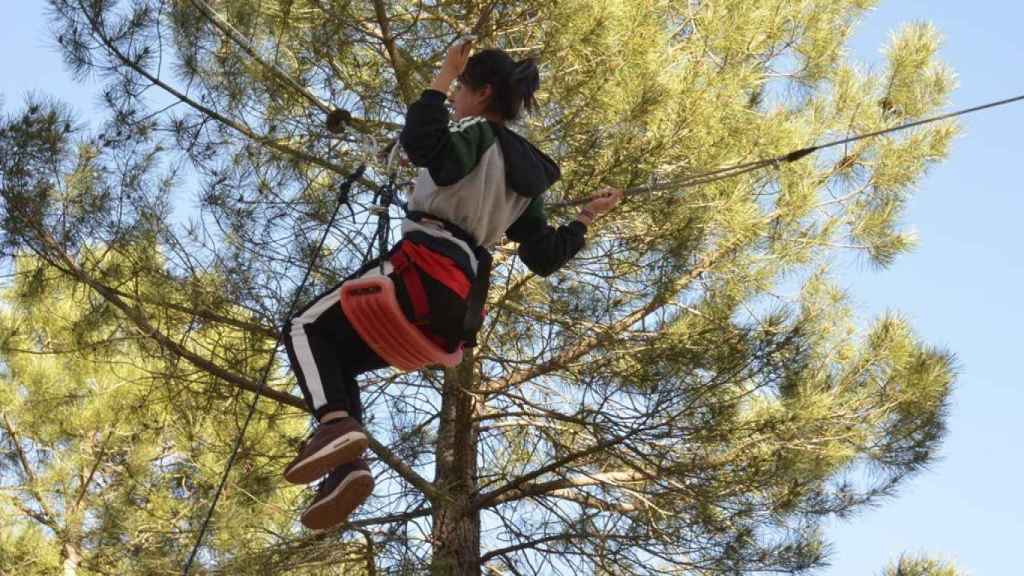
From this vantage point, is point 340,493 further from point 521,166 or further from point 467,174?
point 521,166

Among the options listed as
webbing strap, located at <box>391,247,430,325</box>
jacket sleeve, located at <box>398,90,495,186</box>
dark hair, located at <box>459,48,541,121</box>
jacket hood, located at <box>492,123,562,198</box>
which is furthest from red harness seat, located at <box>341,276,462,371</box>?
dark hair, located at <box>459,48,541,121</box>

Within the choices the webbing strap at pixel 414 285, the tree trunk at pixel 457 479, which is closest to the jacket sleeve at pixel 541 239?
the webbing strap at pixel 414 285

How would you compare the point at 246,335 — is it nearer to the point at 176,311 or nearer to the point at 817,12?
the point at 176,311

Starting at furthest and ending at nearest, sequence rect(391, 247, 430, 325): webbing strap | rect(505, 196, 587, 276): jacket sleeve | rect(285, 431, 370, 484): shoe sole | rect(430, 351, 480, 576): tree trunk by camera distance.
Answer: rect(430, 351, 480, 576): tree trunk → rect(505, 196, 587, 276): jacket sleeve → rect(391, 247, 430, 325): webbing strap → rect(285, 431, 370, 484): shoe sole

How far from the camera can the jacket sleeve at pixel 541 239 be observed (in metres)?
3.96

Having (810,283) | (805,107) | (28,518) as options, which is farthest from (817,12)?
(28,518)

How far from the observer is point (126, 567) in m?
6.64

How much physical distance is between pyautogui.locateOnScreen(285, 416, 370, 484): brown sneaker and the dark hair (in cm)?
91

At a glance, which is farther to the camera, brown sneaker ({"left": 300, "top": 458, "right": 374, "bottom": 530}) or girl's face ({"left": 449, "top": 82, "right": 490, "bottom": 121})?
girl's face ({"left": 449, "top": 82, "right": 490, "bottom": 121})

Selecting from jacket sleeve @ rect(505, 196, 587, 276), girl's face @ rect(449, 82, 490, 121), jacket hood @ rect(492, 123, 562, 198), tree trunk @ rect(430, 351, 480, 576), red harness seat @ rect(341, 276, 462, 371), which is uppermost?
tree trunk @ rect(430, 351, 480, 576)

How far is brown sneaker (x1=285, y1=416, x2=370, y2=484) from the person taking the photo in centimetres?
A: 332

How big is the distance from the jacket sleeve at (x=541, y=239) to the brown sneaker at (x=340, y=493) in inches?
33.2

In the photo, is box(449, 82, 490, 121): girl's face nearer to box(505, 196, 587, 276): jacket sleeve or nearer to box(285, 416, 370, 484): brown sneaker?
box(505, 196, 587, 276): jacket sleeve

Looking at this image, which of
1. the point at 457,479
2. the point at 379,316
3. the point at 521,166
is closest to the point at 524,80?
the point at 521,166
